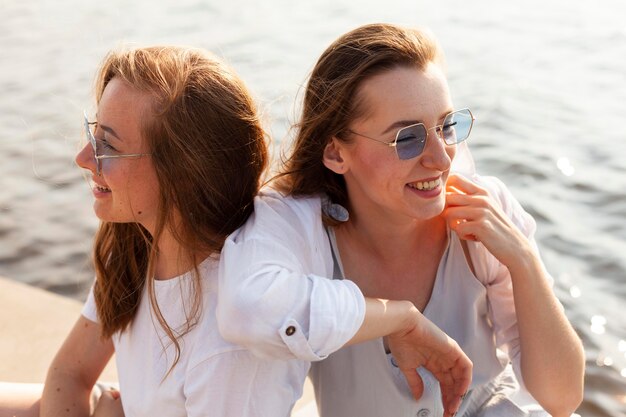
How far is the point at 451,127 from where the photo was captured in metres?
2.39

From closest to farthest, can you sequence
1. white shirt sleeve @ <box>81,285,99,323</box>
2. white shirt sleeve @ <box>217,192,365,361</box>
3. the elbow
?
1. white shirt sleeve @ <box>217,192,365,361</box>
2. the elbow
3. white shirt sleeve @ <box>81,285,99,323</box>

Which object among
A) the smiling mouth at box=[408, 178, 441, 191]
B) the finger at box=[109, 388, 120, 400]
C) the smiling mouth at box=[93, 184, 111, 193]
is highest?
the smiling mouth at box=[408, 178, 441, 191]

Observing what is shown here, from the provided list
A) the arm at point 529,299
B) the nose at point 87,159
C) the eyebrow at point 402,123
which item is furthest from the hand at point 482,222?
the nose at point 87,159

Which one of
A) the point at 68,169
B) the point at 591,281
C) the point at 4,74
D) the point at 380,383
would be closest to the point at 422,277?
the point at 380,383

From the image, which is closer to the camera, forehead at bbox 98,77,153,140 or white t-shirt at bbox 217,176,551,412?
white t-shirt at bbox 217,176,551,412

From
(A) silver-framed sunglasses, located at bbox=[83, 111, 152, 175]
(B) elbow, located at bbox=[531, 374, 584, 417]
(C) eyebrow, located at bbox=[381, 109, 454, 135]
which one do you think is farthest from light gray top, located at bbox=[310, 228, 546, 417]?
(A) silver-framed sunglasses, located at bbox=[83, 111, 152, 175]

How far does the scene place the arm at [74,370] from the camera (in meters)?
2.79

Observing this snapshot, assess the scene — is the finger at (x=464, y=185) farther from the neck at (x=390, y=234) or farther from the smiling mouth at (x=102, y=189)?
the smiling mouth at (x=102, y=189)

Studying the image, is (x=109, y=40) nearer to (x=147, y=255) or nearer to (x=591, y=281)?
(x=591, y=281)

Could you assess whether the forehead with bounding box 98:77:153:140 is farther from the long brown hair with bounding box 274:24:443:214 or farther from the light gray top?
the light gray top

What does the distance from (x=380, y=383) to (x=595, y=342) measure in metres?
1.94

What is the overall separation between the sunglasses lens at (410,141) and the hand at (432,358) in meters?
0.40

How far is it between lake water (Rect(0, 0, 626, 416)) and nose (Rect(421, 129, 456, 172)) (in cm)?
45

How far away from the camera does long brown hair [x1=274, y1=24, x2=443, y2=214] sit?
2396mm
